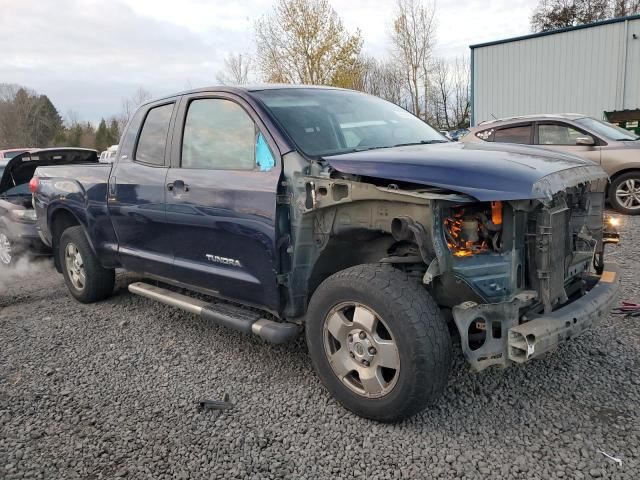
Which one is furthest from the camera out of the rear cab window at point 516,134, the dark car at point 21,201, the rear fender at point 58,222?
the rear cab window at point 516,134

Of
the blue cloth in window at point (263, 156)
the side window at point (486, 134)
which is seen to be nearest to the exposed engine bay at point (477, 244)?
the blue cloth in window at point (263, 156)

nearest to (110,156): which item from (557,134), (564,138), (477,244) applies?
(557,134)

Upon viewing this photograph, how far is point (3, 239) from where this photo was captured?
291 inches

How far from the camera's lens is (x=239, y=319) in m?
3.41

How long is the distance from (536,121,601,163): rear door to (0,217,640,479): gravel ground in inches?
194

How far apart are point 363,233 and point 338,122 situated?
102cm

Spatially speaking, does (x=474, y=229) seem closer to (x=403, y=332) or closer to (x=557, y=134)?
(x=403, y=332)

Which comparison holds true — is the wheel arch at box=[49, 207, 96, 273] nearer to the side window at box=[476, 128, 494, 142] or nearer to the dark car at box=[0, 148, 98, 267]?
the dark car at box=[0, 148, 98, 267]

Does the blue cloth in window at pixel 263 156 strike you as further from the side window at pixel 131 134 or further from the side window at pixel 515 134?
the side window at pixel 515 134

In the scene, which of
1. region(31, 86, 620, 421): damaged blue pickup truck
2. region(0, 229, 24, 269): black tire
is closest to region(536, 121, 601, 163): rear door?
region(31, 86, 620, 421): damaged blue pickup truck

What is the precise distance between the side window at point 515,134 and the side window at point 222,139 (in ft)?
20.5

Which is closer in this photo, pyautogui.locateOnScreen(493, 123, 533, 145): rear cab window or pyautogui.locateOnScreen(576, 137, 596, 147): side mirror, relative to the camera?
pyautogui.locateOnScreen(576, 137, 596, 147): side mirror

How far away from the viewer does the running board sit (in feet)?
10.4

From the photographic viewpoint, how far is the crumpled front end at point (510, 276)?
8.34 ft
